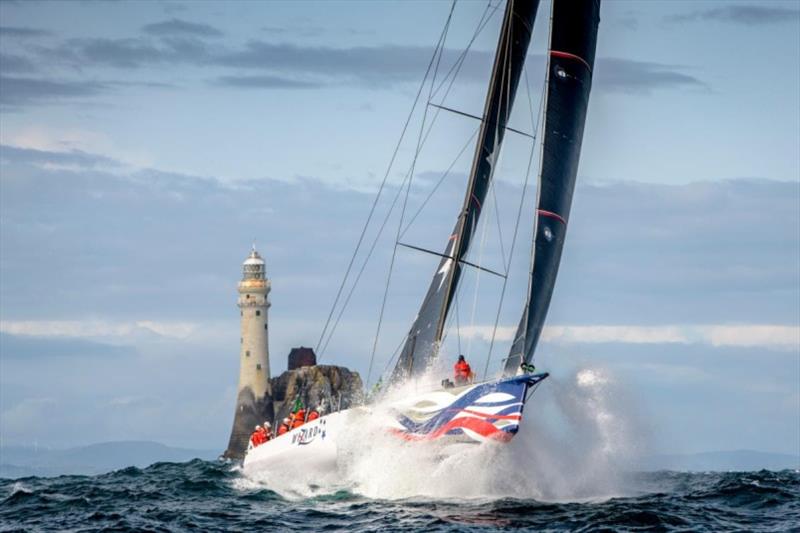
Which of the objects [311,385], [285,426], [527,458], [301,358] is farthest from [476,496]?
[301,358]

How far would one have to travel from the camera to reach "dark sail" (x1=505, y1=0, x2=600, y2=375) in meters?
29.0

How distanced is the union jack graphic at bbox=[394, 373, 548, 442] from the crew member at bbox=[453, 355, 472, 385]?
1164 mm

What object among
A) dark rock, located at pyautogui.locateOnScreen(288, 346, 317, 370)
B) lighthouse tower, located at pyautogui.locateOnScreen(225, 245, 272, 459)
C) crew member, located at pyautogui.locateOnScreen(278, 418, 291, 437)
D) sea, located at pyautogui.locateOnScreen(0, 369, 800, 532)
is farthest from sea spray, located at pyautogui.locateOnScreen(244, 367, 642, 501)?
dark rock, located at pyautogui.locateOnScreen(288, 346, 317, 370)

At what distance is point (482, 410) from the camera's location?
27047 mm

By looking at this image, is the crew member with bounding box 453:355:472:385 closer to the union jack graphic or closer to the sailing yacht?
the sailing yacht

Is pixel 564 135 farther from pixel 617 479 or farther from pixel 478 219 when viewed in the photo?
pixel 617 479

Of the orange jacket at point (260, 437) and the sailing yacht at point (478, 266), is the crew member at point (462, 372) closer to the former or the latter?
the sailing yacht at point (478, 266)

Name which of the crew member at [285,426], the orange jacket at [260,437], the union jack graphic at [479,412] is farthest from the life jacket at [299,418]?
the union jack graphic at [479,412]

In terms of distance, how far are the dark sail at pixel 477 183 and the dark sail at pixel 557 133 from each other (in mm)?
2665

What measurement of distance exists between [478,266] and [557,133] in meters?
4.12

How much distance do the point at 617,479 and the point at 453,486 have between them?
386cm

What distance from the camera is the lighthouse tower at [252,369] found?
89875 millimetres

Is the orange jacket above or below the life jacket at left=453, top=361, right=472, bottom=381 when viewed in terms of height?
A: below

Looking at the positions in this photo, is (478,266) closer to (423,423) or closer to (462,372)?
(462,372)
